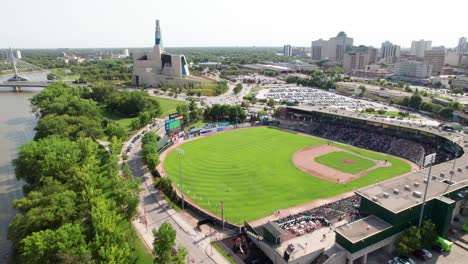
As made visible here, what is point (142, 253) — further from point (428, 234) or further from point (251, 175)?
point (428, 234)

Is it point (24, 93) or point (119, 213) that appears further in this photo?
point (24, 93)

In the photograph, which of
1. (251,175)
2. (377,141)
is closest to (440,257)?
(251,175)

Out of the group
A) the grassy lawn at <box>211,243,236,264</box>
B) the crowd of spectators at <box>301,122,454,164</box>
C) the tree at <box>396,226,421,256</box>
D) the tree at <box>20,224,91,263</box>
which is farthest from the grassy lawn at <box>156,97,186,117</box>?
the tree at <box>396,226,421,256</box>

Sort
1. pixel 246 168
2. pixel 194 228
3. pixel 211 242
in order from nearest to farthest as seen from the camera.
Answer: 1. pixel 211 242
2. pixel 194 228
3. pixel 246 168

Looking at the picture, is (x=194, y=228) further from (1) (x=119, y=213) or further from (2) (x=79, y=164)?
(2) (x=79, y=164)

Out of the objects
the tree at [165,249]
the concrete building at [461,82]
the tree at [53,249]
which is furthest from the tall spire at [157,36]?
the concrete building at [461,82]

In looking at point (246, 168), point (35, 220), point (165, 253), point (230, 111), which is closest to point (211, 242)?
point (165, 253)

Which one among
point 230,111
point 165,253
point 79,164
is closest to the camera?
point 165,253
